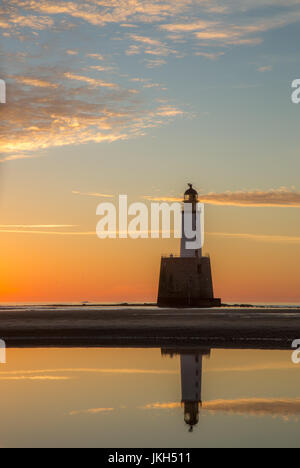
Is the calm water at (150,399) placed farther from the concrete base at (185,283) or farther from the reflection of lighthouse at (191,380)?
the concrete base at (185,283)

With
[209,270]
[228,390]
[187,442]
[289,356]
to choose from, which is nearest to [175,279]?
[209,270]

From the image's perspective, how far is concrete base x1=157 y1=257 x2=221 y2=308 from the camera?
70812mm

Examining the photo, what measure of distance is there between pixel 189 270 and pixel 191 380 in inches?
2047

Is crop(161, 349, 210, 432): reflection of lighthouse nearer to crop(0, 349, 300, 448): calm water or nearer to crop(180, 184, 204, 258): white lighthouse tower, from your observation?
crop(0, 349, 300, 448): calm water

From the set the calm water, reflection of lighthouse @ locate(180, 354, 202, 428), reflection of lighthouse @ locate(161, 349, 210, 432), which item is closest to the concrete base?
reflection of lighthouse @ locate(161, 349, 210, 432)

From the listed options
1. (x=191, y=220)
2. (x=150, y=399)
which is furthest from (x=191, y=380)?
(x=191, y=220)

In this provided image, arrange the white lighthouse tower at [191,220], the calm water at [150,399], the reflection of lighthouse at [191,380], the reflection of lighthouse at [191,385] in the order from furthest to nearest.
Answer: the white lighthouse tower at [191,220]
the reflection of lighthouse at [191,380]
the reflection of lighthouse at [191,385]
the calm water at [150,399]

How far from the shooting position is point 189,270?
70688mm

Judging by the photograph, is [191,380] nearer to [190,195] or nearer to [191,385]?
[191,385]

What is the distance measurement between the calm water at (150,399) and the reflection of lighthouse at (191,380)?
2cm

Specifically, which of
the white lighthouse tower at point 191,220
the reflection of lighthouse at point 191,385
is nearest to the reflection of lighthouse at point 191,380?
the reflection of lighthouse at point 191,385

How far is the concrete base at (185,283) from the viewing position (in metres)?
70.8

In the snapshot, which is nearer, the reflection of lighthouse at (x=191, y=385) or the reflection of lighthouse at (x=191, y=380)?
the reflection of lighthouse at (x=191, y=385)
